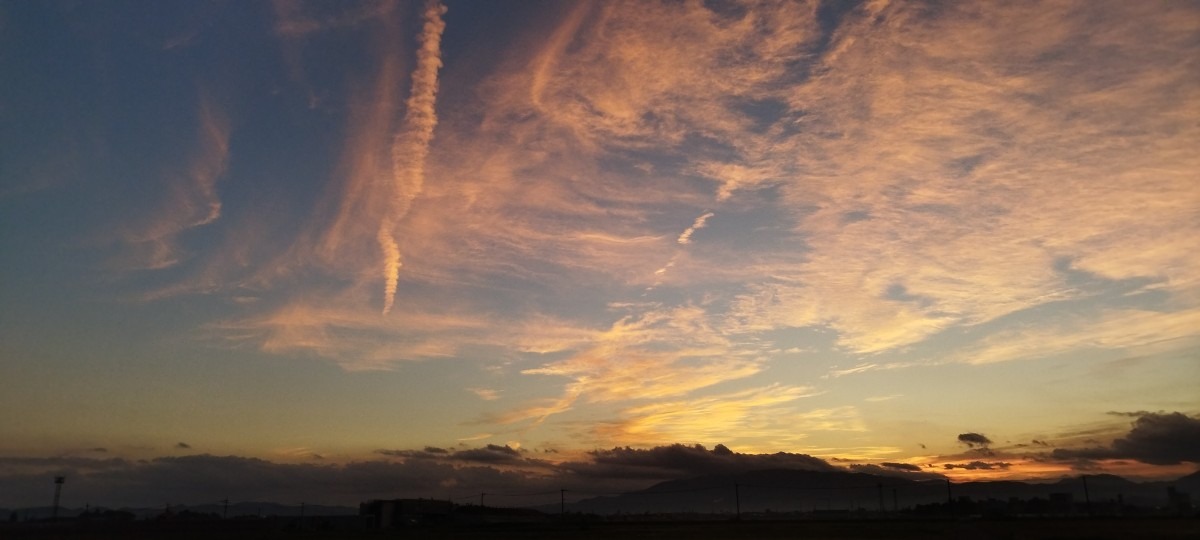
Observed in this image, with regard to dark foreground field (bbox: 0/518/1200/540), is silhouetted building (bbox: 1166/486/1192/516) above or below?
below

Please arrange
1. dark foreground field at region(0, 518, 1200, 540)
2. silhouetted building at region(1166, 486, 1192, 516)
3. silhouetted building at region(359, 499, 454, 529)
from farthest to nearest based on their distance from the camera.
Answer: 1. silhouetted building at region(359, 499, 454, 529)
2. silhouetted building at region(1166, 486, 1192, 516)
3. dark foreground field at region(0, 518, 1200, 540)

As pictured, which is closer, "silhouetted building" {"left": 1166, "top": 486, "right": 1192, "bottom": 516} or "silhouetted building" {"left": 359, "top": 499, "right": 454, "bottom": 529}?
"silhouetted building" {"left": 1166, "top": 486, "right": 1192, "bottom": 516}

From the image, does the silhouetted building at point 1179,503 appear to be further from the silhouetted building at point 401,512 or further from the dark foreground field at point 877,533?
the silhouetted building at point 401,512

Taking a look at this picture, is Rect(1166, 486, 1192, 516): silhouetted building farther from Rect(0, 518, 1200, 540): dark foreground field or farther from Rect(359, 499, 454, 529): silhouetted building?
Rect(359, 499, 454, 529): silhouetted building

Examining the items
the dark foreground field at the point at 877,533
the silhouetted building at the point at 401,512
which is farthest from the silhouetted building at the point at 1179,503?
the silhouetted building at the point at 401,512

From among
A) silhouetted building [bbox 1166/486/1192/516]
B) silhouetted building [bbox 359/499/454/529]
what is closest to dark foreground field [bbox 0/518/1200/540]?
silhouetted building [bbox 1166/486/1192/516]

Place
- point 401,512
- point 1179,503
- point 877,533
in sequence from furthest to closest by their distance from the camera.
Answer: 1. point 401,512
2. point 1179,503
3. point 877,533

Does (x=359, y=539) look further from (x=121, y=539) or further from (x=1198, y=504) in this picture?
(x=1198, y=504)

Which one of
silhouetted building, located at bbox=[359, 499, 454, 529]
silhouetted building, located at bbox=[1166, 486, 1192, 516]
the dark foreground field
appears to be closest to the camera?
the dark foreground field

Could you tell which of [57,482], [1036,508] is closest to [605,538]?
[1036,508]

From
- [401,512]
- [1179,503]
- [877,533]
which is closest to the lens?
[877,533]

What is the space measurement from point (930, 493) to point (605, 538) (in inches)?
5046

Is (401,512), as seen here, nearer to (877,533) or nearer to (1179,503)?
(877,533)

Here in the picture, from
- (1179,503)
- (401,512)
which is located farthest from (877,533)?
(401,512)
